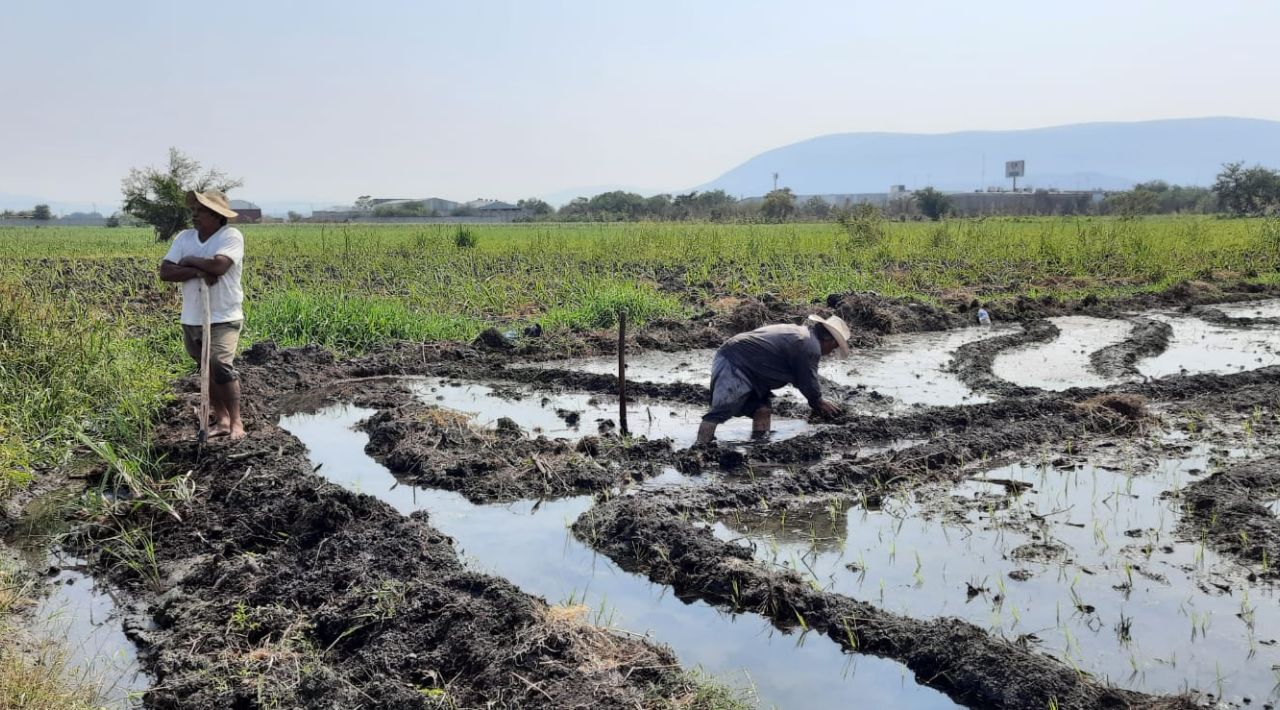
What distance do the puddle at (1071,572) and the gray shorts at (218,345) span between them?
132 inches

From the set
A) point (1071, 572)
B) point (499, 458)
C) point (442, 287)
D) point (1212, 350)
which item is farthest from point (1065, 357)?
point (442, 287)

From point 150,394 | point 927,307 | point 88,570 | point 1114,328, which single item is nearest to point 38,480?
point 150,394

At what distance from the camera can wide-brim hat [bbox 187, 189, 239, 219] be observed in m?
5.67

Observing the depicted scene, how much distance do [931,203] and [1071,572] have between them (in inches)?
1820

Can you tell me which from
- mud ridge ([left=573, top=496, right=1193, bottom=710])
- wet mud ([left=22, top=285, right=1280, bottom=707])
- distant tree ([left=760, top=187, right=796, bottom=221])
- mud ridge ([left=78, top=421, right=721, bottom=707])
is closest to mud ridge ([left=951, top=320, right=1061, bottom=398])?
wet mud ([left=22, top=285, right=1280, bottom=707])

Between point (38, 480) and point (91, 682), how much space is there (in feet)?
9.67

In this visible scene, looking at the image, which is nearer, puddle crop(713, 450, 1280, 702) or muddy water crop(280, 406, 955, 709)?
muddy water crop(280, 406, 955, 709)

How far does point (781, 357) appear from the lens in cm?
642

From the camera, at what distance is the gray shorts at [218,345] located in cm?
591

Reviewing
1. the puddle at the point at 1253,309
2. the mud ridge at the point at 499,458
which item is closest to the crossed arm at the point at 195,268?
the mud ridge at the point at 499,458

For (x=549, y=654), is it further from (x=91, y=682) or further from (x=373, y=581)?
(x=91, y=682)

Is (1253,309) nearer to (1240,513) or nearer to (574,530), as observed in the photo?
(1240,513)

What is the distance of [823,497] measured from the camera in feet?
18.1

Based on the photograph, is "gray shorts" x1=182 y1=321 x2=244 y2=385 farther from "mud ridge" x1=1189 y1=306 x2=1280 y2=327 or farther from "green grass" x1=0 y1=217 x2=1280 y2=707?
"mud ridge" x1=1189 y1=306 x2=1280 y2=327
